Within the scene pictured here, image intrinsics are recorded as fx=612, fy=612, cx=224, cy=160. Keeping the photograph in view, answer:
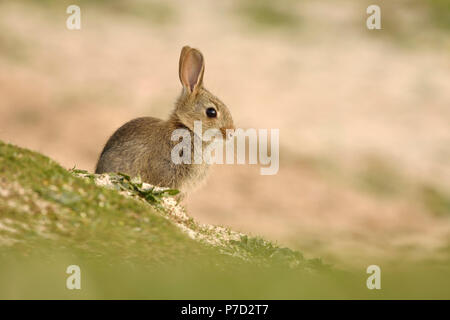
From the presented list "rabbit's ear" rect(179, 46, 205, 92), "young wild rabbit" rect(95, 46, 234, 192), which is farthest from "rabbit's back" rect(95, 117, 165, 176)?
"rabbit's ear" rect(179, 46, 205, 92)

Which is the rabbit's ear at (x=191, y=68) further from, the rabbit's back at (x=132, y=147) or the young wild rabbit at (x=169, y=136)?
the rabbit's back at (x=132, y=147)

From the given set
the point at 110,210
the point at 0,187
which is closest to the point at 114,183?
the point at 110,210

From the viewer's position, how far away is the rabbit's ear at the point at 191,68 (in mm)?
12031

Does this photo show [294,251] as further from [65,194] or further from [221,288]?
[221,288]

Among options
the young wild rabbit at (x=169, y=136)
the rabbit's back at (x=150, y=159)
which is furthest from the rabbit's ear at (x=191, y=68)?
the rabbit's back at (x=150, y=159)

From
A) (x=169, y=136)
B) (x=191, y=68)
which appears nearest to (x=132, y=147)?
(x=169, y=136)

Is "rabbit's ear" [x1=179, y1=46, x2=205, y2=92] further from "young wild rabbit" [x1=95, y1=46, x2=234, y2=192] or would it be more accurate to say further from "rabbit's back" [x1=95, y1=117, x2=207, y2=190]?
"rabbit's back" [x1=95, y1=117, x2=207, y2=190]

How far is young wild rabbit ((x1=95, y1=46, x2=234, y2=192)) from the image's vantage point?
39.0ft

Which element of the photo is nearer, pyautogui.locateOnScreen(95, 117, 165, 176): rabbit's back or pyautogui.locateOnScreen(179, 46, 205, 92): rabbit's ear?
pyautogui.locateOnScreen(95, 117, 165, 176): rabbit's back

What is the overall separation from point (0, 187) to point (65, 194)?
0.93 meters

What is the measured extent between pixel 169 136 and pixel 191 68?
1.44 m

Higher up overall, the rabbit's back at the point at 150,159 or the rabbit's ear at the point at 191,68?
the rabbit's ear at the point at 191,68

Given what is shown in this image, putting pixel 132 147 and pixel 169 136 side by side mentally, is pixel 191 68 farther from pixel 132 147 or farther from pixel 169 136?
pixel 132 147

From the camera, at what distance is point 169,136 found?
476 inches
